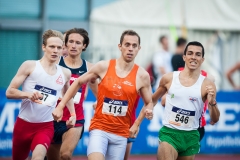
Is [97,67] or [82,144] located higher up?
[97,67]

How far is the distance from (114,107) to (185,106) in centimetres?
104

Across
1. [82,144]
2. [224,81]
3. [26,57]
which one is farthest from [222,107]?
[26,57]

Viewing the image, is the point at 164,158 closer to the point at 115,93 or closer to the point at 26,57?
the point at 115,93

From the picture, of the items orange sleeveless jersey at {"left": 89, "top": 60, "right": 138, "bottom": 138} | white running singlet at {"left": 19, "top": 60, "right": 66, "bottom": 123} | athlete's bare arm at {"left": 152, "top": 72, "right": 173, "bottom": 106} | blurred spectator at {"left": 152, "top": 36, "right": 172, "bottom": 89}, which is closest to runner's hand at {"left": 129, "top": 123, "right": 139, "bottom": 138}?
orange sleeveless jersey at {"left": 89, "top": 60, "right": 138, "bottom": 138}

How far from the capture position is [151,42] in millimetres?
20609

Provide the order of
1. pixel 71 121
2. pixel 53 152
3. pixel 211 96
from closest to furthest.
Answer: pixel 211 96 → pixel 71 121 → pixel 53 152

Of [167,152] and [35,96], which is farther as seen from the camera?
[167,152]

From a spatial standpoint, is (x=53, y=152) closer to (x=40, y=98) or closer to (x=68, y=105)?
(x=68, y=105)

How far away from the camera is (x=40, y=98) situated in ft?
32.9

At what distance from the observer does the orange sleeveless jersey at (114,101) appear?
10094 millimetres

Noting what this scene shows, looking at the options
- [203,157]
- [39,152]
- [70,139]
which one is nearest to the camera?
[39,152]

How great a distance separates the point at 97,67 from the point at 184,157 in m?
1.86

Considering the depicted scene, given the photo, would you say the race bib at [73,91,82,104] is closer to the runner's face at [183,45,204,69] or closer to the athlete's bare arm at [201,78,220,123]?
the runner's face at [183,45,204,69]

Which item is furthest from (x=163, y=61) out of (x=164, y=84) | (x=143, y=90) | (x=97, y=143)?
(x=97, y=143)
